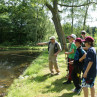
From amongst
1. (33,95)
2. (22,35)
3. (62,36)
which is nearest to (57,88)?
(33,95)

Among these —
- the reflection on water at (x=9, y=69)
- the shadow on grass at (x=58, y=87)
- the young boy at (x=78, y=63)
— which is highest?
the young boy at (x=78, y=63)

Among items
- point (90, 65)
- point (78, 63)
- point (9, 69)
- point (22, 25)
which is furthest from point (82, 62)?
point (22, 25)

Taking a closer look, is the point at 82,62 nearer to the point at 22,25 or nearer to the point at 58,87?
the point at 58,87

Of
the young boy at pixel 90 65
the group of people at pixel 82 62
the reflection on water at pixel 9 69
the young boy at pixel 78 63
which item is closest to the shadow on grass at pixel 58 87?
the group of people at pixel 82 62

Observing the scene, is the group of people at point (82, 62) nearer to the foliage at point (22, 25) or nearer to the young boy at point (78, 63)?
the young boy at point (78, 63)

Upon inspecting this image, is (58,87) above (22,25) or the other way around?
the other way around

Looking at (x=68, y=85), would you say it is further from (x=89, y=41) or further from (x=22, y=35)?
(x=22, y=35)

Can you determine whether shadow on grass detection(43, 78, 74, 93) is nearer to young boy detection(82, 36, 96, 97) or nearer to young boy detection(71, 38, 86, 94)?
young boy detection(71, 38, 86, 94)

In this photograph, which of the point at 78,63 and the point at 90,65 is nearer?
the point at 90,65

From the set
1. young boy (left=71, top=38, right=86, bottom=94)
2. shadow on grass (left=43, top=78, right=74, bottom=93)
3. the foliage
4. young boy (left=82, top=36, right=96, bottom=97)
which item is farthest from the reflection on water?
the foliage

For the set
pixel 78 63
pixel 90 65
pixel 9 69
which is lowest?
pixel 9 69

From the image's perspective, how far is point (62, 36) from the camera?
1441cm

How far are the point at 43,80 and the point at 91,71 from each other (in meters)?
2.92

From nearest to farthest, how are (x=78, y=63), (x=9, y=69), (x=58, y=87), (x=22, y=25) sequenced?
(x=78, y=63) → (x=58, y=87) → (x=9, y=69) → (x=22, y=25)
